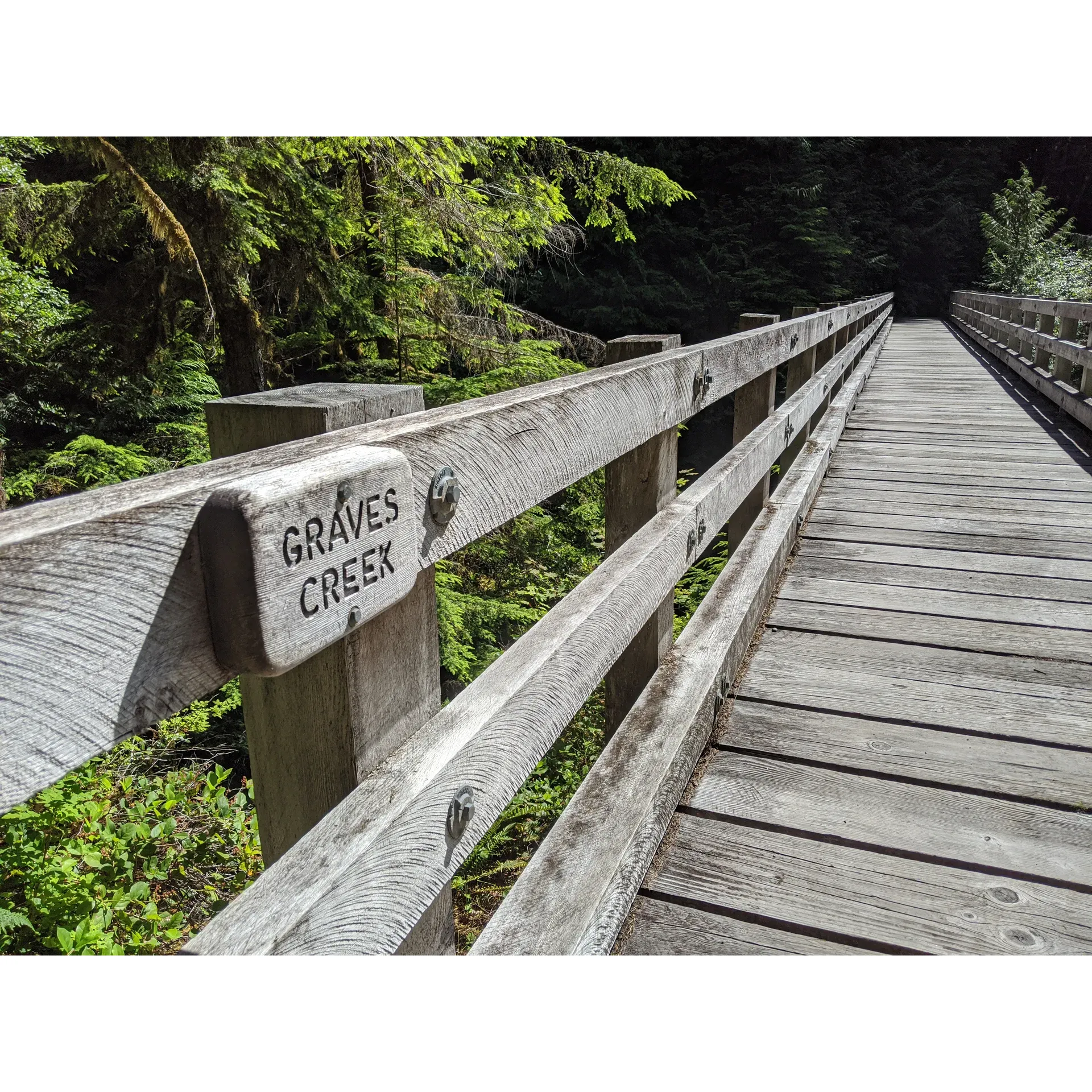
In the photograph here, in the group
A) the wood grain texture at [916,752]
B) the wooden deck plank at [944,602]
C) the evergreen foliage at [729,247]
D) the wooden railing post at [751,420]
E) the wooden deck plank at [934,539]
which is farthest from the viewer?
the evergreen foliage at [729,247]

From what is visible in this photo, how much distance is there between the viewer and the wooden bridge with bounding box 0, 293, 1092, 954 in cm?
66

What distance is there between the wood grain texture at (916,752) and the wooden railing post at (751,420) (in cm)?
115

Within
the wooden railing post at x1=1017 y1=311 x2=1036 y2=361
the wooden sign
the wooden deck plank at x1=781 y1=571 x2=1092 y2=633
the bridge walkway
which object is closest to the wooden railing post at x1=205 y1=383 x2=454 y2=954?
the wooden sign

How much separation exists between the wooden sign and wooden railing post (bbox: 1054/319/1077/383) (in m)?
7.69

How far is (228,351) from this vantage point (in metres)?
7.73

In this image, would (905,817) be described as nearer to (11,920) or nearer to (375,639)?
(375,639)

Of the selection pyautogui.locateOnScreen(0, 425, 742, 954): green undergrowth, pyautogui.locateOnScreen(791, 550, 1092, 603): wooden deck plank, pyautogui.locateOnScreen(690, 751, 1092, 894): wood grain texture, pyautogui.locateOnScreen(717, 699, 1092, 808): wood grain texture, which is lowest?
→ pyautogui.locateOnScreen(0, 425, 742, 954): green undergrowth

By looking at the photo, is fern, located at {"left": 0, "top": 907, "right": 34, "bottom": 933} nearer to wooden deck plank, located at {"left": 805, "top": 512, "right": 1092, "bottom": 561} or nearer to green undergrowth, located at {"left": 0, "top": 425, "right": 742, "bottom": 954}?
green undergrowth, located at {"left": 0, "top": 425, "right": 742, "bottom": 954}

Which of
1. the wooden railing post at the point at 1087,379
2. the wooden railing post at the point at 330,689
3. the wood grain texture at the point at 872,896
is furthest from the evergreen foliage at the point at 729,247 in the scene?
the wooden railing post at the point at 330,689

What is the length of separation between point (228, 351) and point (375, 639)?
291 inches

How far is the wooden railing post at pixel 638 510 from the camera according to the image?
1967mm

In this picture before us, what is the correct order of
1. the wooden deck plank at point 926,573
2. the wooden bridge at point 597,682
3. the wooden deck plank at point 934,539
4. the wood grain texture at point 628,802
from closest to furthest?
the wooden bridge at point 597,682 → the wood grain texture at point 628,802 → the wooden deck plank at point 926,573 → the wooden deck plank at point 934,539

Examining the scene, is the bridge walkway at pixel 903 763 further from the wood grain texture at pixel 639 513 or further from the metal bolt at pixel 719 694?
the wood grain texture at pixel 639 513
